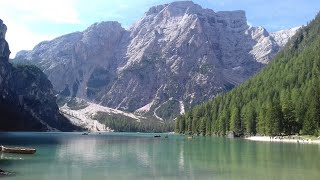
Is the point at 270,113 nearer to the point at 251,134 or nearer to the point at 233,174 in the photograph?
the point at 251,134

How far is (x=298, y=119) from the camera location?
153250mm

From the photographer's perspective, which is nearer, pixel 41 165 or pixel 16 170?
pixel 16 170

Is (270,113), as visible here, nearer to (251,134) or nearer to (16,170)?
(251,134)

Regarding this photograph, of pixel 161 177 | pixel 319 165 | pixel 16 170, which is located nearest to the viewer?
pixel 161 177

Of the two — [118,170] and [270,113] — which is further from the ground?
[270,113]

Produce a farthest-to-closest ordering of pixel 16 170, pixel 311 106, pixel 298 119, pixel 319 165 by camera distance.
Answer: pixel 298 119
pixel 311 106
pixel 319 165
pixel 16 170

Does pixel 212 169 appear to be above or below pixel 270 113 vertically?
below

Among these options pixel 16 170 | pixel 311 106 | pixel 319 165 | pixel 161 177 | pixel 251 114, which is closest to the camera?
pixel 161 177

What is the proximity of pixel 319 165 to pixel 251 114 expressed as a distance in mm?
123317

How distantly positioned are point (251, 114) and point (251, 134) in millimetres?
9100

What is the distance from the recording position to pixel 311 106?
472ft

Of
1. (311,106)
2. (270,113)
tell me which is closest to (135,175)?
(311,106)

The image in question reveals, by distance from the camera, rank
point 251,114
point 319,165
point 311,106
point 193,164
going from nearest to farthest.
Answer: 1. point 319,165
2. point 193,164
3. point 311,106
4. point 251,114

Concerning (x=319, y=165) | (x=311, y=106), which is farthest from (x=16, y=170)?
(x=311, y=106)
